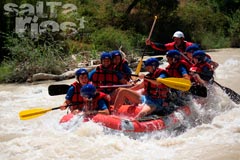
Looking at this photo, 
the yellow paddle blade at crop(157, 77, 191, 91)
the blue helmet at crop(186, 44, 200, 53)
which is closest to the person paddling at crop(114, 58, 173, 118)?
the yellow paddle blade at crop(157, 77, 191, 91)

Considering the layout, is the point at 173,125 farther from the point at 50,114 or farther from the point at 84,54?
the point at 84,54

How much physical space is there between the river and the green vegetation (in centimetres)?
435

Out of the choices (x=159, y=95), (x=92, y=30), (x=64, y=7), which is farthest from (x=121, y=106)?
(x=92, y=30)

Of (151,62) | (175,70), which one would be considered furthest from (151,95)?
(175,70)

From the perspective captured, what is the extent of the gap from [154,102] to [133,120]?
556 mm

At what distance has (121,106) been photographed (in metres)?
6.24

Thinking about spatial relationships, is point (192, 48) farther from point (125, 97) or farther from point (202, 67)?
point (125, 97)

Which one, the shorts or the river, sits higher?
the shorts

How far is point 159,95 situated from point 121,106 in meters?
0.56

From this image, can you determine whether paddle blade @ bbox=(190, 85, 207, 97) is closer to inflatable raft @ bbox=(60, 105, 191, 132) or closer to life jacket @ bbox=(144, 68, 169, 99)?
inflatable raft @ bbox=(60, 105, 191, 132)

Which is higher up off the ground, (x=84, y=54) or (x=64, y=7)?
(x=64, y=7)

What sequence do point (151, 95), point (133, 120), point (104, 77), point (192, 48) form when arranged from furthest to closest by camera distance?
1. point (192, 48)
2. point (104, 77)
3. point (151, 95)
4. point (133, 120)

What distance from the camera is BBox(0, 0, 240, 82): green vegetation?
11.6m

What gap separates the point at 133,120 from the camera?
5.77 metres
